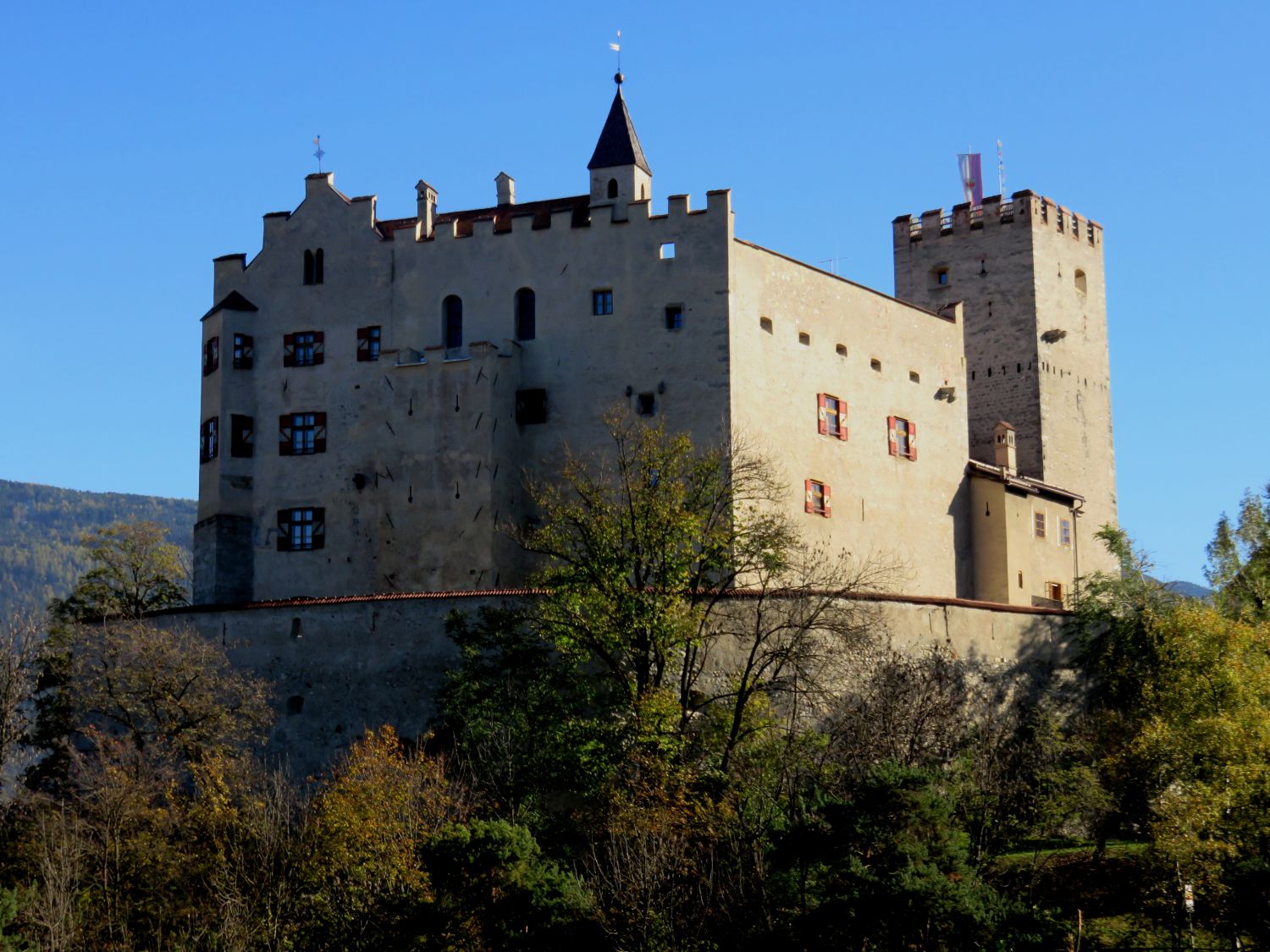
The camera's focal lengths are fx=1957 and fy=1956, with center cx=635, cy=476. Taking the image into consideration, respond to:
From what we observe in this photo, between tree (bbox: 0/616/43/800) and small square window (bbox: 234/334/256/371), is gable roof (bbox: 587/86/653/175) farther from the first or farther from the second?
tree (bbox: 0/616/43/800)

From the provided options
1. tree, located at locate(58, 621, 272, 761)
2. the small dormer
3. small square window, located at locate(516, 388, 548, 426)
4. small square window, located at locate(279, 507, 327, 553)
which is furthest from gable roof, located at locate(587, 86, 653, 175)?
tree, located at locate(58, 621, 272, 761)

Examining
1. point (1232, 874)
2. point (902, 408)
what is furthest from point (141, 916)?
point (902, 408)

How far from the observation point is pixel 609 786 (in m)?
43.2

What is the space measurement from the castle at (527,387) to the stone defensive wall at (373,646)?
5.33 meters

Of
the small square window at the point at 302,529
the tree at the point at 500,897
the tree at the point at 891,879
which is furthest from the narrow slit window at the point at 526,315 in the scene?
the tree at the point at 891,879

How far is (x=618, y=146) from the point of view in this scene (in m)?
59.8

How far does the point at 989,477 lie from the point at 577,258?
15534mm

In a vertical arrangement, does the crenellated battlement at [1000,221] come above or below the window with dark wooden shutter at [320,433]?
above

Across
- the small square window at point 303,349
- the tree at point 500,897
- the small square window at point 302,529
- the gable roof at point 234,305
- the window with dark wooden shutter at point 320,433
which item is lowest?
the tree at point 500,897

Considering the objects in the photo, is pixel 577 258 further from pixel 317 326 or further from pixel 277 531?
A: pixel 277 531

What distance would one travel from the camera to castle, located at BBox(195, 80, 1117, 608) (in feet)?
184

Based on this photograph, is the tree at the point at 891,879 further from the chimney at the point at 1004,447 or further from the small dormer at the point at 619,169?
the chimney at the point at 1004,447

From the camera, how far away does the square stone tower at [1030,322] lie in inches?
2766

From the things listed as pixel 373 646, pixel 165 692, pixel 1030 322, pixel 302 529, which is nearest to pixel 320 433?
pixel 302 529
